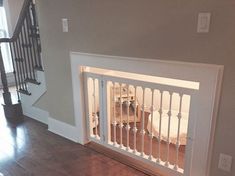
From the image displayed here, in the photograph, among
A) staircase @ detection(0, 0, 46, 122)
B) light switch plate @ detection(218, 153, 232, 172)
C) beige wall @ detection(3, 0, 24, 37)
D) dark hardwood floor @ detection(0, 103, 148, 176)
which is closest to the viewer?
light switch plate @ detection(218, 153, 232, 172)

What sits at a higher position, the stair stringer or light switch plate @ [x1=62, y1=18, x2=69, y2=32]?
light switch plate @ [x1=62, y1=18, x2=69, y2=32]

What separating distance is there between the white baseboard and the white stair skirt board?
0.27 metres

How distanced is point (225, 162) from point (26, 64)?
2.72 m

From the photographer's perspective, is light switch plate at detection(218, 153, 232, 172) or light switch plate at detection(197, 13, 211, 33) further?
light switch plate at detection(218, 153, 232, 172)

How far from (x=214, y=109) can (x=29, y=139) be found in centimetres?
212

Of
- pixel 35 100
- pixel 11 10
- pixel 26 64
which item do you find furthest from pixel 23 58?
pixel 11 10

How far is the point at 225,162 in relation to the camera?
1542 mm

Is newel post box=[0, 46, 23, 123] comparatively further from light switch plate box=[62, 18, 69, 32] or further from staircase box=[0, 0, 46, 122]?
light switch plate box=[62, 18, 69, 32]

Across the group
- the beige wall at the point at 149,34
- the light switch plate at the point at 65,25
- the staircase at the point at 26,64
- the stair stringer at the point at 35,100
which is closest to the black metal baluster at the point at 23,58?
the staircase at the point at 26,64

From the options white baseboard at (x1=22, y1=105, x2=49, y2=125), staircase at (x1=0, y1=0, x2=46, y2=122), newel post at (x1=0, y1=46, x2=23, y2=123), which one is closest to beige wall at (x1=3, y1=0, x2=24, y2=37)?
staircase at (x1=0, y1=0, x2=46, y2=122)

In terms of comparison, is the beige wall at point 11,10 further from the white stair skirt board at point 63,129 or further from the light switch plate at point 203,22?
the light switch plate at point 203,22

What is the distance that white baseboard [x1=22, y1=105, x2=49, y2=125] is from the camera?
3052 millimetres

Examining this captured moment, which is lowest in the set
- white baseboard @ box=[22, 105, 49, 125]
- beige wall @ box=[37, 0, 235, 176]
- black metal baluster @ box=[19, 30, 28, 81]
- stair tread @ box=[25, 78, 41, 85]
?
white baseboard @ box=[22, 105, 49, 125]

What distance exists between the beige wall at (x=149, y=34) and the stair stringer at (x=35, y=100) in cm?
58
